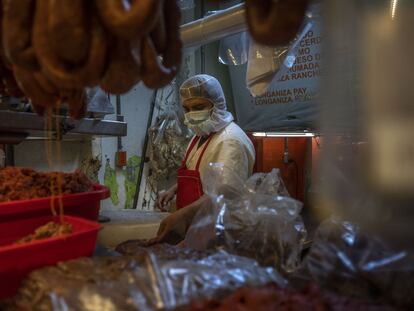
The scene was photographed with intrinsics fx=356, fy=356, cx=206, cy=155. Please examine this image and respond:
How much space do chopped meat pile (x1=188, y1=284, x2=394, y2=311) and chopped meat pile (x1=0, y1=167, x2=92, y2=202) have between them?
779 mm

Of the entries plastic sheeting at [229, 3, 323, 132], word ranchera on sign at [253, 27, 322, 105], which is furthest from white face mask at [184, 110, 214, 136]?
word ranchera on sign at [253, 27, 322, 105]

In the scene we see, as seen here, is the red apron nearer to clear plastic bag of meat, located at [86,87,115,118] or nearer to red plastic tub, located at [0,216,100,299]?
clear plastic bag of meat, located at [86,87,115,118]

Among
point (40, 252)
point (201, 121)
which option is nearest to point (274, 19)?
point (40, 252)

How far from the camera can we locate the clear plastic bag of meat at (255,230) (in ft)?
4.51

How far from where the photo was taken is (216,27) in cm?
204

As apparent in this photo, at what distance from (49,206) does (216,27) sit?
4.46 ft

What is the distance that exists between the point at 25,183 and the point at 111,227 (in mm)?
579

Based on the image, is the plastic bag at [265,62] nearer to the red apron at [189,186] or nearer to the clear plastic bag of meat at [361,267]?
the red apron at [189,186]

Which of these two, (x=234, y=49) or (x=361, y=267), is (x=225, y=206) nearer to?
(x=361, y=267)

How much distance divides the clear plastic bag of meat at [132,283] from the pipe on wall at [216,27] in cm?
135

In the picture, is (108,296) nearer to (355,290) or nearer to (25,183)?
(355,290)

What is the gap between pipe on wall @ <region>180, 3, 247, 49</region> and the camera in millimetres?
Answer: 1904

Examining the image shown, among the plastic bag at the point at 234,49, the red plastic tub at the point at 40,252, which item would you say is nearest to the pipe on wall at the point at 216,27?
Result: the plastic bag at the point at 234,49

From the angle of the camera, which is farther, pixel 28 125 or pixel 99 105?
pixel 99 105
